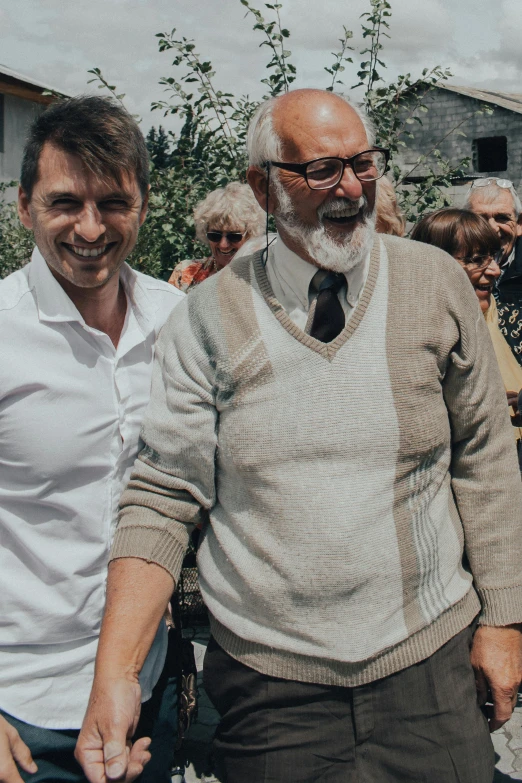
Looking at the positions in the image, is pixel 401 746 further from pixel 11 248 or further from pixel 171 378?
pixel 11 248

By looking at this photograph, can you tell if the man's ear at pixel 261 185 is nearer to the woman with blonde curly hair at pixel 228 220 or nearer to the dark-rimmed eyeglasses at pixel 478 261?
the dark-rimmed eyeglasses at pixel 478 261

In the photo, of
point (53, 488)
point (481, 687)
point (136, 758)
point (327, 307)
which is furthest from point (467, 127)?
point (136, 758)

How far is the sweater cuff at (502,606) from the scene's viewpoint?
183 cm

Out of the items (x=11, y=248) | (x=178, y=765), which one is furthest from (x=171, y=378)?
(x=11, y=248)

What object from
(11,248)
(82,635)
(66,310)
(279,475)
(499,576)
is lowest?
(82,635)

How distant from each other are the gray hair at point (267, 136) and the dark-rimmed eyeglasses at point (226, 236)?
6.15 feet

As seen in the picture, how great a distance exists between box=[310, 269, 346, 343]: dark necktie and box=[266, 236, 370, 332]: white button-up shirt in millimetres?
16

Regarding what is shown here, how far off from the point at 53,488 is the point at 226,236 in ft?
7.69

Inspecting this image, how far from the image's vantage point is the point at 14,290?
1.78 m

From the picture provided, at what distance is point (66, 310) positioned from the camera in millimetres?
1782

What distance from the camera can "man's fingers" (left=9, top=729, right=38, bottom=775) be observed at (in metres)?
1.64

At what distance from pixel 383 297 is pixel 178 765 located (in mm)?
2133

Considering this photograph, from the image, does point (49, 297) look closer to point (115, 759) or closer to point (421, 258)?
point (421, 258)

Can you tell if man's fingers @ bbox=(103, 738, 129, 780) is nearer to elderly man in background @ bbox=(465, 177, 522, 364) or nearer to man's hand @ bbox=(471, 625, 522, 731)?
man's hand @ bbox=(471, 625, 522, 731)
